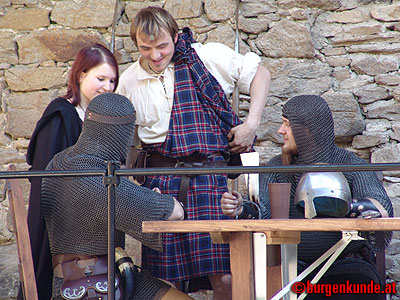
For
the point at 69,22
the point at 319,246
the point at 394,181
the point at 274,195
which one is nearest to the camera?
the point at 274,195

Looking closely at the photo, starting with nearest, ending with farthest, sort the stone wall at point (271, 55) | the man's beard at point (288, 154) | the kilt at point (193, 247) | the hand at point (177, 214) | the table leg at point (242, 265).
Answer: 1. the table leg at point (242, 265)
2. the hand at point (177, 214)
3. the kilt at point (193, 247)
4. the man's beard at point (288, 154)
5. the stone wall at point (271, 55)

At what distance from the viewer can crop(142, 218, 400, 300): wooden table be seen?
1.99 meters

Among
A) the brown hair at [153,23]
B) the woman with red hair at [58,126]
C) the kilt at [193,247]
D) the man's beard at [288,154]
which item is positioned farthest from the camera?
the man's beard at [288,154]

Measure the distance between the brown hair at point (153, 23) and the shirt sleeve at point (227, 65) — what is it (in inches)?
7.6

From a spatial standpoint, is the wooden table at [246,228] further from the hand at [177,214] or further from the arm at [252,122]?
the arm at [252,122]

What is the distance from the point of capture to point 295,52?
13.1 feet

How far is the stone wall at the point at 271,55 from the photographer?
12.7 feet

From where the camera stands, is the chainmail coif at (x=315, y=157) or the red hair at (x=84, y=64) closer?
the chainmail coif at (x=315, y=157)

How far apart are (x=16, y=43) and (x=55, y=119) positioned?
131 centimetres

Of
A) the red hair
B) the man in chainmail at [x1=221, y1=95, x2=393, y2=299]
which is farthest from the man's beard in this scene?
the red hair

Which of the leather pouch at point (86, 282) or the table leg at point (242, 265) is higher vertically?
the table leg at point (242, 265)

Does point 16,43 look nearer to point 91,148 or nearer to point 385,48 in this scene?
point 91,148

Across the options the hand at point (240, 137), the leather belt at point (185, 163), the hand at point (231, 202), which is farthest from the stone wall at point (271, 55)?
the hand at point (231, 202)

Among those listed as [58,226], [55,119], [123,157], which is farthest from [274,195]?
[55,119]
